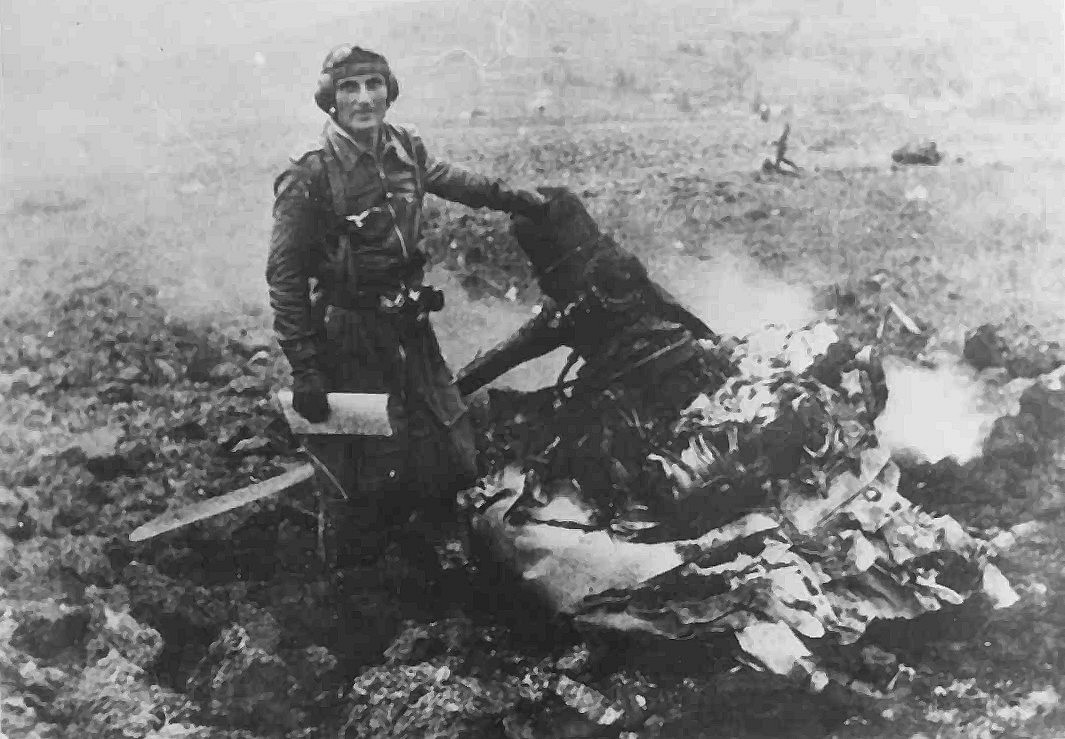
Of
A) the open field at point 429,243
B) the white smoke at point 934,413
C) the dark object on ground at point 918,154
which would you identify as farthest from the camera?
the dark object on ground at point 918,154

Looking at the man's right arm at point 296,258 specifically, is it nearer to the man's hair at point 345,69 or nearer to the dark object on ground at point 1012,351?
the man's hair at point 345,69

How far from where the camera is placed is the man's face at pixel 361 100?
287cm

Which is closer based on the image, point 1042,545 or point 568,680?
point 568,680

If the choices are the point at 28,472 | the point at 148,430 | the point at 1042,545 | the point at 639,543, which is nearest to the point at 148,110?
the point at 148,430

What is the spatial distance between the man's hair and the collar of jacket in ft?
0.25

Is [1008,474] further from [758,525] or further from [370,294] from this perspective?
[370,294]

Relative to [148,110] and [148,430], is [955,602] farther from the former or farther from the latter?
[148,110]

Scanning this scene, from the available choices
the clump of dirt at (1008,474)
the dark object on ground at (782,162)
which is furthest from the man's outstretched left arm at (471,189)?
the clump of dirt at (1008,474)

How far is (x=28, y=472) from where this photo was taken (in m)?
3.02

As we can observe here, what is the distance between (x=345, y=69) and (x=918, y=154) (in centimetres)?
208

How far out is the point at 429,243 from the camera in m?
3.09

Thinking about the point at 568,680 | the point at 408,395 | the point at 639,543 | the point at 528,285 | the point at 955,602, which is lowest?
the point at 568,680

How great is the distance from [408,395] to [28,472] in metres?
1.33

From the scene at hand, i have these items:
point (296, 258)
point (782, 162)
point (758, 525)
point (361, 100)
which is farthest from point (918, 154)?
point (296, 258)
